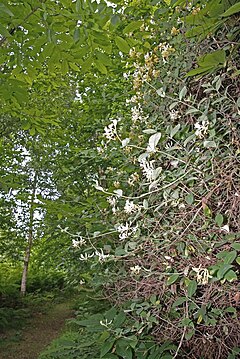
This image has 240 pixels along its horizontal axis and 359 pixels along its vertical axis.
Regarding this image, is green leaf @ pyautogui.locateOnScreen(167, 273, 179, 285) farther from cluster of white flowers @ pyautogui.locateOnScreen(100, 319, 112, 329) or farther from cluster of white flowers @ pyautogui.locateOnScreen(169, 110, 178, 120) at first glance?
cluster of white flowers @ pyautogui.locateOnScreen(169, 110, 178, 120)

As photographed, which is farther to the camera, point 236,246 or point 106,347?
point 106,347

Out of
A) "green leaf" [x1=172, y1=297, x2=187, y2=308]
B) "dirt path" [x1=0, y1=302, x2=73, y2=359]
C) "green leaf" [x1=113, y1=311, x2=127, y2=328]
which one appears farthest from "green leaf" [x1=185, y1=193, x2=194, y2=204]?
"dirt path" [x1=0, y1=302, x2=73, y2=359]

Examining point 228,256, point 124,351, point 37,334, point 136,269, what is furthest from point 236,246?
point 37,334

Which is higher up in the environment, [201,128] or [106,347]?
[201,128]

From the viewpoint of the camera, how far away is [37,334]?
528 cm

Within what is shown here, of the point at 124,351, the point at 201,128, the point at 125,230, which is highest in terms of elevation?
the point at 201,128

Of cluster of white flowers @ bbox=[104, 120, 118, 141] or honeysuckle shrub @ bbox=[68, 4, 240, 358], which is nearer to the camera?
honeysuckle shrub @ bbox=[68, 4, 240, 358]

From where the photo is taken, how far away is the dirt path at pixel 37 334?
451cm

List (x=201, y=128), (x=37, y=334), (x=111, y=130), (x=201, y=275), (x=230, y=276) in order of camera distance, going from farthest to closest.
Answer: (x=37, y=334)
(x=111, y=130)
(x=201, y=128)
(x=201, y=275)
(x=230, y=276)

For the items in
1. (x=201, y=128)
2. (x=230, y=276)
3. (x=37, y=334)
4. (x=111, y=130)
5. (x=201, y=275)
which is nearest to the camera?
(x=230, y=276)

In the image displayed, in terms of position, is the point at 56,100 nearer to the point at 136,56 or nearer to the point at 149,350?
the point at 136,56

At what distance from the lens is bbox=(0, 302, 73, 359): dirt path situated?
14.8 feet

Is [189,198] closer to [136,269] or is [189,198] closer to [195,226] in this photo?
[195,226]

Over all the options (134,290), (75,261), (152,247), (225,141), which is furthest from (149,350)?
(75,261)
